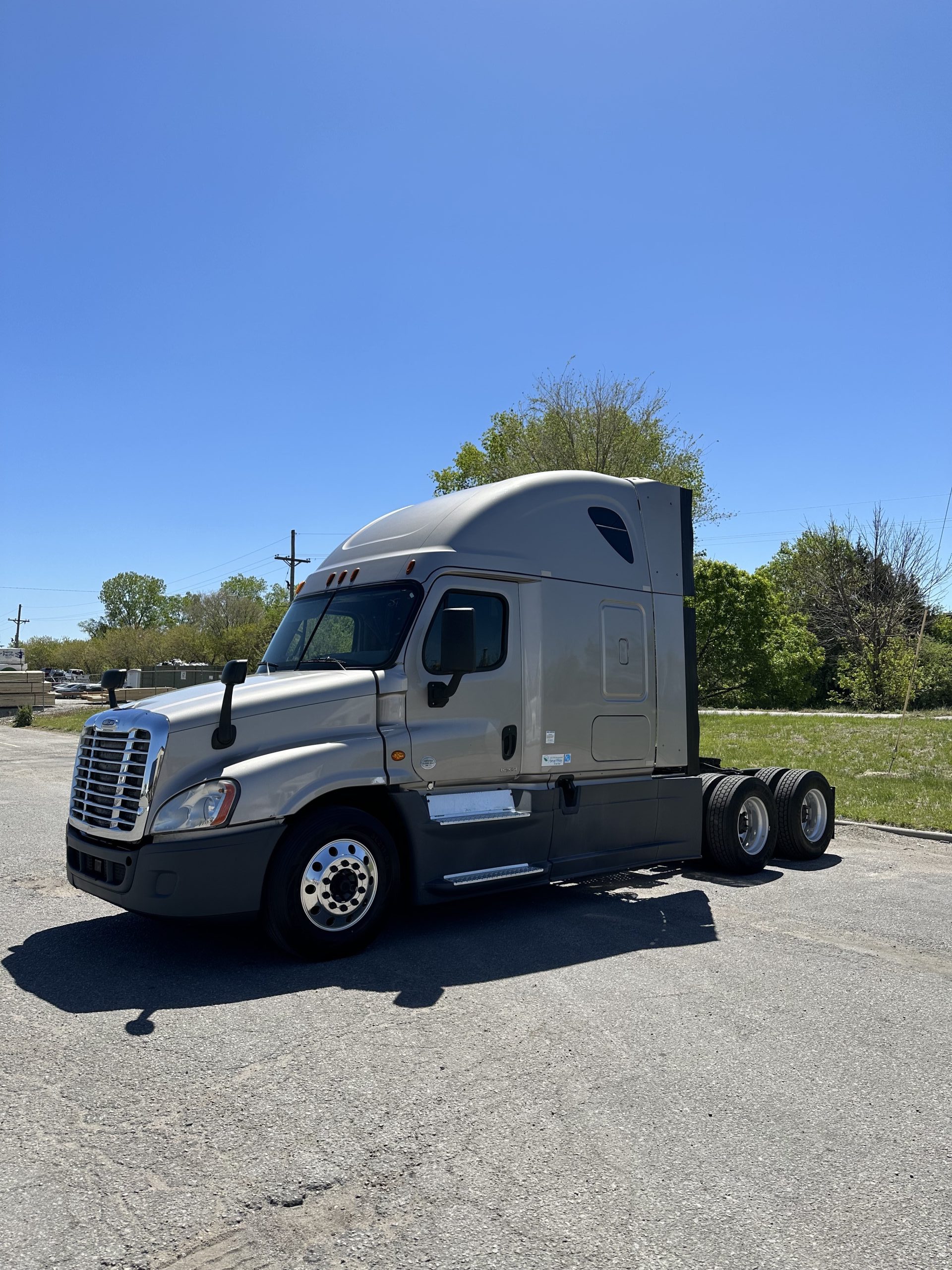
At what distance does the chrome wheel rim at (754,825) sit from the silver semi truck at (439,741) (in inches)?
0.9

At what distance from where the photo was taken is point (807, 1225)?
10.3 ft

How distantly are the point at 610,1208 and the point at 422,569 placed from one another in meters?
4.62

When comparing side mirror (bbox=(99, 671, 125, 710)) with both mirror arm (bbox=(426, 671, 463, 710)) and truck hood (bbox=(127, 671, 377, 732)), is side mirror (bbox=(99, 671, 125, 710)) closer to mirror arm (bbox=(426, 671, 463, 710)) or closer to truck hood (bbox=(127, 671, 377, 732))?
truck hood (bbox=(127, 671, 377, 732))

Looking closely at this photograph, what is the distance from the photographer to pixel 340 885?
6.11 m

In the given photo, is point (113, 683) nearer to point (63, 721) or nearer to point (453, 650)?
point (453, 650)

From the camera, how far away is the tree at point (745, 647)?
4562cm

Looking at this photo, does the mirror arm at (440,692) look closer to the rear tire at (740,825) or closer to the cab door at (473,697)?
the cab door at (473,697)

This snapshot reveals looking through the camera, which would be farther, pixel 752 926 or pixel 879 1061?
pixel 752 926

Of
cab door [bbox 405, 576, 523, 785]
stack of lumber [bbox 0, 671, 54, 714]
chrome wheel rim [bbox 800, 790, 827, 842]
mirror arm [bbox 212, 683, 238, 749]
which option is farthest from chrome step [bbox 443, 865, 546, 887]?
stack of lumber [bbox 0, 671, 54, 714]

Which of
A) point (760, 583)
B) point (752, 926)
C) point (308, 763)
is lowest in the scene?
point (752, 926)

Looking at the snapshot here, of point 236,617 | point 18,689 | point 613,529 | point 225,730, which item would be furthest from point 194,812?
point 236,617

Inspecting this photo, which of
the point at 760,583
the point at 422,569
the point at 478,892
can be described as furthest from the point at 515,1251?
the point at 760,583

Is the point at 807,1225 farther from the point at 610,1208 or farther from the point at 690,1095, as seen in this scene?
the point at 690,1095

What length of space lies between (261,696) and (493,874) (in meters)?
2.13
